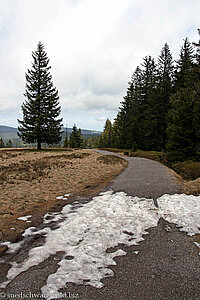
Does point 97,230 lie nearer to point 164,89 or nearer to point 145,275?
point 145,275

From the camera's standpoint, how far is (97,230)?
185 inches

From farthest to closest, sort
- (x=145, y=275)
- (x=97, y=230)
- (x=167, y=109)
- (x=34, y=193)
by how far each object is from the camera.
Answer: (x=167, y=109) → (x=34, y=193) → (x=97, y=230) → (x=145, y=275)

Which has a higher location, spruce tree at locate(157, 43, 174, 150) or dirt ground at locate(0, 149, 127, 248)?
spruce tree at locate(157, 43, 174, 150)

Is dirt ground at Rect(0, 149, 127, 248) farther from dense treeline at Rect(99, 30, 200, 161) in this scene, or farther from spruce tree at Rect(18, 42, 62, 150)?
spruce tree at Rect(18, 42, 62, 150)

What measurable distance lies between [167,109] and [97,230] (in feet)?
109

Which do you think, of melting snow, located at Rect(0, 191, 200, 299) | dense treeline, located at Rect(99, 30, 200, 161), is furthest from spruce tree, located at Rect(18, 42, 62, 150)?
melting snow, located at Rect(0, 191, 200, 299)

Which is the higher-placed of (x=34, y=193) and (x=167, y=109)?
(x=167, y=109)

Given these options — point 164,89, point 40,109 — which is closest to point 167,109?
point 164,89

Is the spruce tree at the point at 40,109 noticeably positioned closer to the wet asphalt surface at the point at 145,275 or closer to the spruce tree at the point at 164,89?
the spruce tree at the point at 164,89

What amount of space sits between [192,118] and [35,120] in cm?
2894

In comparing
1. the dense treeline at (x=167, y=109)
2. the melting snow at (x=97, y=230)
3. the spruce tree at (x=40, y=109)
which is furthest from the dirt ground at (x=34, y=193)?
the spruce tree at (x=40, y=109)

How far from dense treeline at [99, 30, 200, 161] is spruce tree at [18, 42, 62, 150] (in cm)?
1695

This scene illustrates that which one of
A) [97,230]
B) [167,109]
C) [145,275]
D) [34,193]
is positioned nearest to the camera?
[145,275]

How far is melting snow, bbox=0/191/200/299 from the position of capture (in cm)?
317
